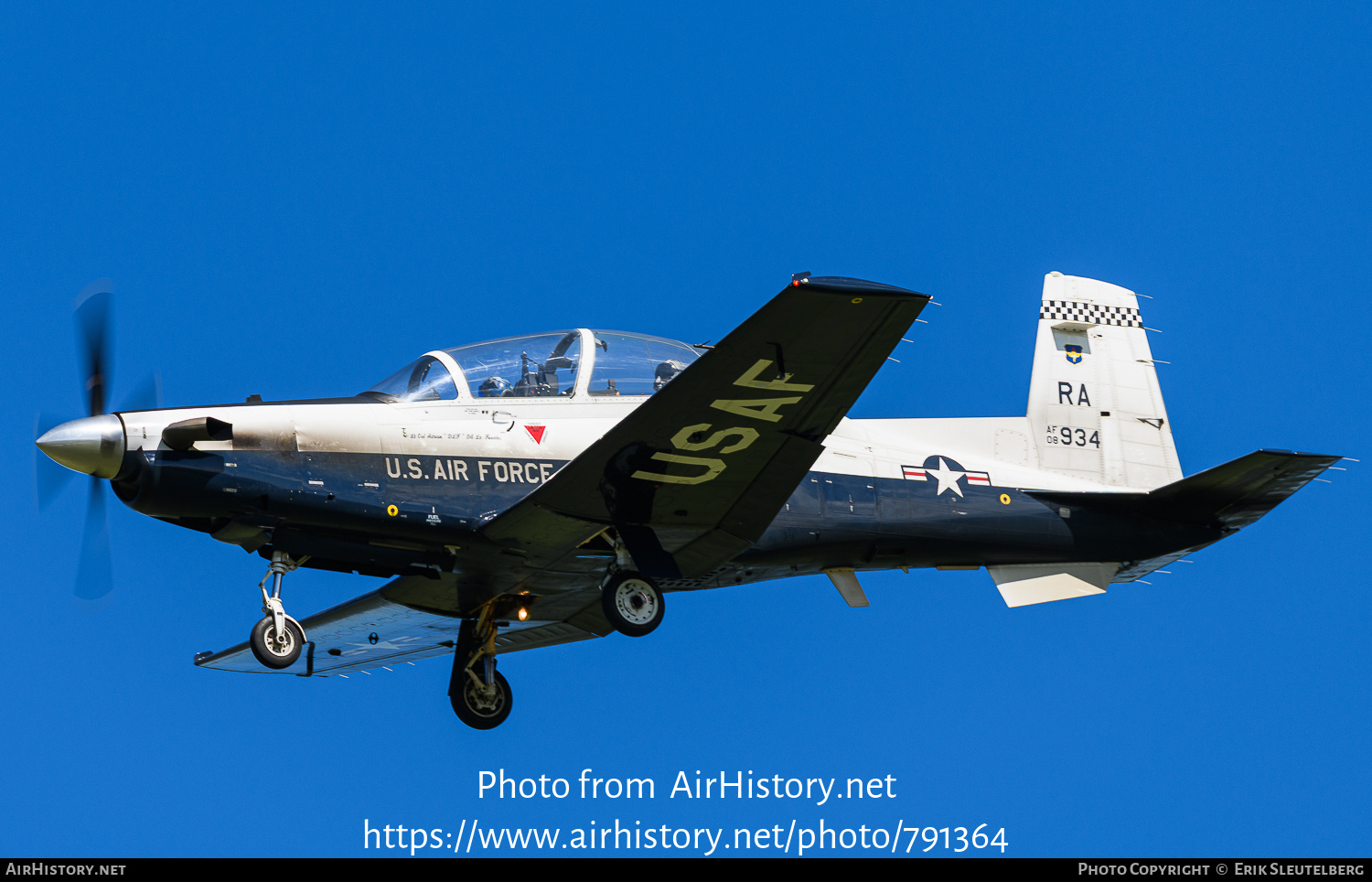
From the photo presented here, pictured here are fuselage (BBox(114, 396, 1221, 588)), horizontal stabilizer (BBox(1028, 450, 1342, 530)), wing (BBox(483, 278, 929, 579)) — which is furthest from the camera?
horizontal stabilizer (BBox(1028, 450, 1342, 530))

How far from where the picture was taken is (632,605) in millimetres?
13312

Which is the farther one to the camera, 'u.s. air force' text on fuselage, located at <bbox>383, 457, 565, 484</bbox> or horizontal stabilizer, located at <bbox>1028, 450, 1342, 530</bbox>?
horizontal stabilizer, located at <bbox>1028, 450, 1342, 530</bbox>

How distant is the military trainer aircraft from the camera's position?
12.1 metres

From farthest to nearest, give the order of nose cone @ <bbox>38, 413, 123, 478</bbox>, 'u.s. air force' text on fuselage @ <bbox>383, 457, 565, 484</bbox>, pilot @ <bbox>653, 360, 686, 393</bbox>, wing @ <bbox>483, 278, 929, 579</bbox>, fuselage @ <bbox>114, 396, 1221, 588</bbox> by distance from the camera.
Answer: pilot @ <bbox>653, 360, 686, 393</bbox>, 'u.s. air force' text on fuselage @ <bbox>383, 457, 565, 484</bbox>, fuselage @ <bbox>114, 396, 1221, 588</bbox>, nose cone @ <bbox>38, 413, 123, 478</bbox>, wing @ <bbox>483, 278, 929, 579</bbox>

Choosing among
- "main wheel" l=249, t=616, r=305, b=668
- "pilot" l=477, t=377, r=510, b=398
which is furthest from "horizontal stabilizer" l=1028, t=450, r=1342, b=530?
"main wheel" l=249, t=616, r=305, b=668

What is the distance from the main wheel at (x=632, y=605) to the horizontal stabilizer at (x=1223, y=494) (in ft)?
14.7

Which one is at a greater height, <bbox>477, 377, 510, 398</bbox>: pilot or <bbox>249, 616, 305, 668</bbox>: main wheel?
<bbox>477, 377, 510, 398</bbox>: pilot

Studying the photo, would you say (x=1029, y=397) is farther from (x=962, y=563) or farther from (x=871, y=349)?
(x=871, y=349)

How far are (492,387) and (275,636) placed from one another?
2.87 meters

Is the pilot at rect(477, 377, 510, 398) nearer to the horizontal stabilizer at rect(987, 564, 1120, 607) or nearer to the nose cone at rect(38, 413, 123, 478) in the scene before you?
the nose cone at rect(38, 413, 123, 478)

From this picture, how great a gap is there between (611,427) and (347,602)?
4.98m

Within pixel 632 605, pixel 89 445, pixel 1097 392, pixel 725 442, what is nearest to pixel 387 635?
pixel 632 605

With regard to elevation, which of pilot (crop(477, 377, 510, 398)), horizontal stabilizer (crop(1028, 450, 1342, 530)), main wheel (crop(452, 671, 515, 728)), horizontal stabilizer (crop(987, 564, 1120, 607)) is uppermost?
horizontal stabilizer (crop(1028, 450, 1342, 530))

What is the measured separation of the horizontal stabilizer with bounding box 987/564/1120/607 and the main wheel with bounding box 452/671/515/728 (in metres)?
5.28
